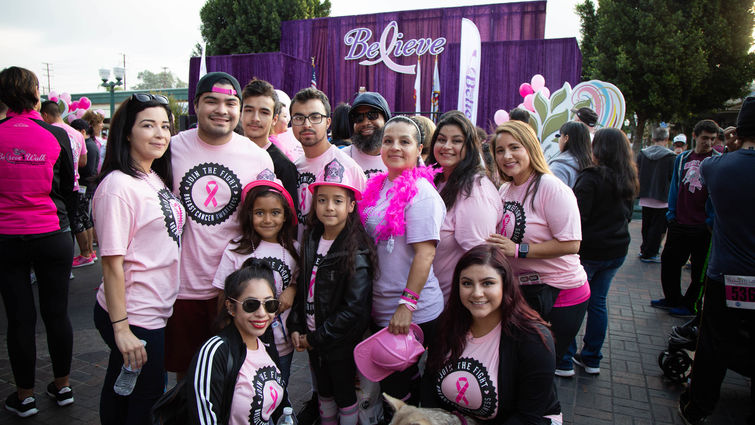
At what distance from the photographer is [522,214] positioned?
2619 millimetres

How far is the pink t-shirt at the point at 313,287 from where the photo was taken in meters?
2.42

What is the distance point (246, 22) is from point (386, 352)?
2287cm

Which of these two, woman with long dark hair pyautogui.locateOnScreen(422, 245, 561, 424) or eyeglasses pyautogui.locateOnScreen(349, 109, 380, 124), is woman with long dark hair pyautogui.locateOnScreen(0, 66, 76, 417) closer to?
eyeglasses pyautogui.locateOnScreen(349, 109, 380, 124)

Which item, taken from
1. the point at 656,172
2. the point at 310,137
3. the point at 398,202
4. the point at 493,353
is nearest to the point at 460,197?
the point at 398,202

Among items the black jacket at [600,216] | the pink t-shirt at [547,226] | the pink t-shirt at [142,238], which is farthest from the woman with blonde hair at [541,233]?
the pink t-shirt at [142,238]

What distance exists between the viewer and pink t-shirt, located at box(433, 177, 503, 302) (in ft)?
7.93

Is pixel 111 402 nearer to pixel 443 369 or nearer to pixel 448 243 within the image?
pixel 443 369

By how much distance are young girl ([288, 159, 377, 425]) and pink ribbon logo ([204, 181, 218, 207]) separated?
530 millimetres

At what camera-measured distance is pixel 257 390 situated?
2027mm

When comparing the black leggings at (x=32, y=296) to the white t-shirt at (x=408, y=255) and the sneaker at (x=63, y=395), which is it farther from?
the white t-shirt at (x=408, y=255)

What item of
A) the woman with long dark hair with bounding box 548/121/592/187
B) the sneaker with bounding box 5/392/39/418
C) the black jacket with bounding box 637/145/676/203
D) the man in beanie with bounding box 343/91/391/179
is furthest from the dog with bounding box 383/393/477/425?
the black jacket with bounding box 637/145/676/203

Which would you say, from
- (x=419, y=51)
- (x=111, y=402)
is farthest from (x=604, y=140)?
(x=419, y=51)

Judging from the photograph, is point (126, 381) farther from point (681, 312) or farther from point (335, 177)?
point (681, 312)

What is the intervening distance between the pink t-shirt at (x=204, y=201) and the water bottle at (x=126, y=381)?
48 centimetres
